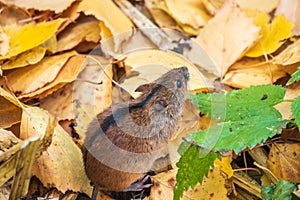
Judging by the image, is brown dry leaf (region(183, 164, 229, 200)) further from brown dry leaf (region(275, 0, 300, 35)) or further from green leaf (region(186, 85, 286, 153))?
brown dry leaf (region(275, 0, 300, 35))

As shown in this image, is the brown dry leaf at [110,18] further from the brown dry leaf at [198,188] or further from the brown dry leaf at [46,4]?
the brown dry leaf at [198,188]

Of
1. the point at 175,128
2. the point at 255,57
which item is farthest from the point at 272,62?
the point at 175,128

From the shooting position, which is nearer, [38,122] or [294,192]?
[294,192]

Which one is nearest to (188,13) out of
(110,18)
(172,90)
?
(110,18)

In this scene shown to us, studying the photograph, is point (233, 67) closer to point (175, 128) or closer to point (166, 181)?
point (175, 128)

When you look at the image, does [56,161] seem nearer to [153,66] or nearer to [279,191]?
[153,66]

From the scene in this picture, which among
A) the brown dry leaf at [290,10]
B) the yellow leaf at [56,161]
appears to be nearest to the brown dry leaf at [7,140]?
the yellow leaf at [56,161]
